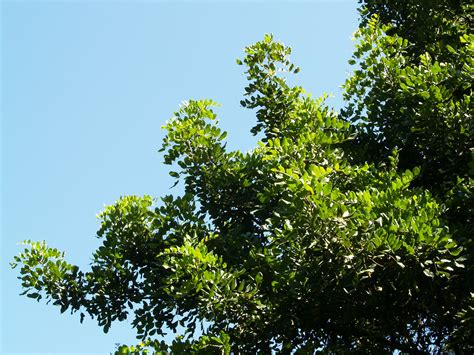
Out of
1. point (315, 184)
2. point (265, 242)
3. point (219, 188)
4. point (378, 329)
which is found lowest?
point (378, 329)

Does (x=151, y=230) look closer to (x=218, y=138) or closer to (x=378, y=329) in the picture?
(x=218, y=138)

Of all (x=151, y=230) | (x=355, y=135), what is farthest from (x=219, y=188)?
(x=355, y=135)

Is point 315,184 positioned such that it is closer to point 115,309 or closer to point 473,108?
point 473,108

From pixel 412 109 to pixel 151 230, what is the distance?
13.5 ft

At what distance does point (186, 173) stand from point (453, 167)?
12.3 ft

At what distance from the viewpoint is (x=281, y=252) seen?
24.8 feet

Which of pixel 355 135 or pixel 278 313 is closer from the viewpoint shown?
pixel 278 313

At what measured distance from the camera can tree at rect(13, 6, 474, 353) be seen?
673cm

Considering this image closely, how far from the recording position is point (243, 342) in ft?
25.7

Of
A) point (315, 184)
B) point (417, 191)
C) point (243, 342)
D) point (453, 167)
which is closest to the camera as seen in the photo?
point (315, 184)

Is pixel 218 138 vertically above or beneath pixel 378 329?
above

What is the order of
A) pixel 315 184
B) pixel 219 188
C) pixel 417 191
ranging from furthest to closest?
pixel 219 188 → pixel 417 191 → pixel 315 184

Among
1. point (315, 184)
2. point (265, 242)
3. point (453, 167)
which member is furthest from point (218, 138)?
point (453, 167)

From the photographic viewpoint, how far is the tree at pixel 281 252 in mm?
6734
